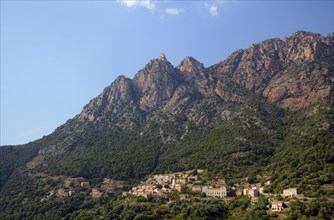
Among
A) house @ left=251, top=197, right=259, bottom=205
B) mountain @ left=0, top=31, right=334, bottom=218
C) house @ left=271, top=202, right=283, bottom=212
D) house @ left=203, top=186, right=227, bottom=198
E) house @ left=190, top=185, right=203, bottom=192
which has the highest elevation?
mountain @ left=0, top=31, right=334, bottom=218

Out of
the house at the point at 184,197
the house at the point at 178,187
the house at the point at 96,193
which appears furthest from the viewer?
the house at the point at 96,193

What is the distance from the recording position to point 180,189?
412 feet

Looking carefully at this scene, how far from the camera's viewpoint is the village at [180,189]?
104000 mm

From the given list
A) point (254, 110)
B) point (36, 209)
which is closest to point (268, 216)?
point (36, 209)

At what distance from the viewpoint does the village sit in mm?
104000

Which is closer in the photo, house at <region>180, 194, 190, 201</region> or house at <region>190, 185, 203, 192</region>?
house at <region>180, 194, 190, 201</region>

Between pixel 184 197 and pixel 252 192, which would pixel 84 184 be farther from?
pixel 252 192

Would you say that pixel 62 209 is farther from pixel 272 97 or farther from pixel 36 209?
pixel 272 97

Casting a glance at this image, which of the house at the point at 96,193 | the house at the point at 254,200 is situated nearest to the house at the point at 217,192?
the house at the point at 254,200

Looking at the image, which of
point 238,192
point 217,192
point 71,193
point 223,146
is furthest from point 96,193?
point 223,146

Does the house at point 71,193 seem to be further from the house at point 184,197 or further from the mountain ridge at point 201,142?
the house at point 184,197

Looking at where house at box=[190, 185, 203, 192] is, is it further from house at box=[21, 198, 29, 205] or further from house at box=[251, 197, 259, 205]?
house at box=[21, 198, 29, 205]

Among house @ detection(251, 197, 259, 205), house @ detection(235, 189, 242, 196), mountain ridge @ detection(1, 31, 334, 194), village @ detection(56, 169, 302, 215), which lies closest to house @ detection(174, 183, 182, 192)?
village @ detection(56, 169, 302, 215)

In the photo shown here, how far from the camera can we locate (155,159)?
168 metres
